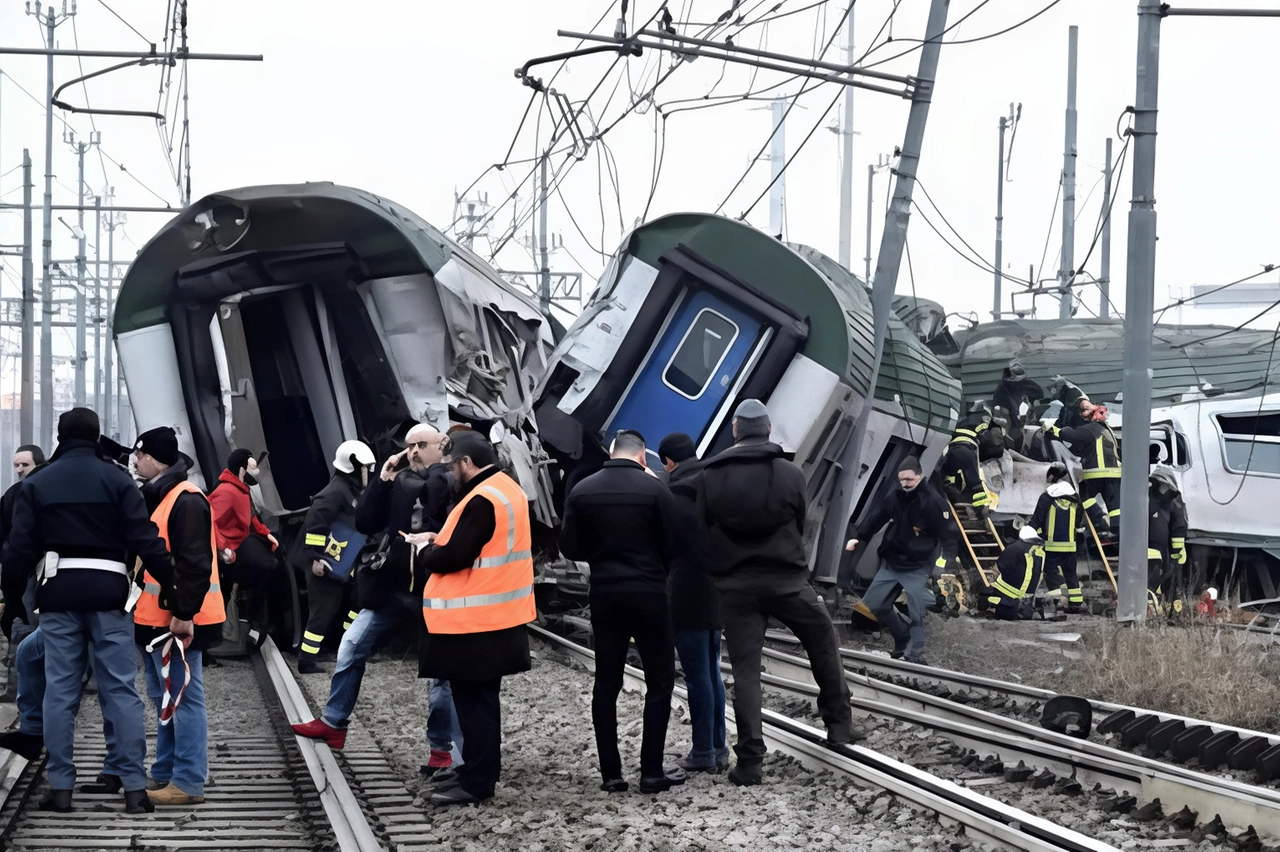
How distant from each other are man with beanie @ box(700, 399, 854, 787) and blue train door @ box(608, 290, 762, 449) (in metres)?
5.13

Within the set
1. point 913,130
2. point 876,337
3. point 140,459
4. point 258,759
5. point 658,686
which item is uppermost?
point 913,130

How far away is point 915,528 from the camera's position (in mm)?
10539

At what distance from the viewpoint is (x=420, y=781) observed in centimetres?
704

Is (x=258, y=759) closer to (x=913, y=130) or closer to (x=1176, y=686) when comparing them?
(x=1176, y=686)

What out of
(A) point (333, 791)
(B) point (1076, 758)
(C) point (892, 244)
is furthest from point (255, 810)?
(C) point (892, 244)

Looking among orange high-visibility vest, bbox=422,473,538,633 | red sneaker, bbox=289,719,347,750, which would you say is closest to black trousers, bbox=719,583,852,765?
orange high-visibility vest, bbox=422,473,538,633

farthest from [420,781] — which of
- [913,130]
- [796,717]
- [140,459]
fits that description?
[913,130]

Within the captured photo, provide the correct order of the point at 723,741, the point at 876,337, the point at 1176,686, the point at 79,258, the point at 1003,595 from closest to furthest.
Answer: the point at 723,741, the point at 1176,686, the point at 876,337, the point at 1003,595, the point at 79,258

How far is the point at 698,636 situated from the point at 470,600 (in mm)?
1404

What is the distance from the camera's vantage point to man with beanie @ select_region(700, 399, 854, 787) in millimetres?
6914

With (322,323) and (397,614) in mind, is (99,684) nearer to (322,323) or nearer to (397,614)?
(397,614)

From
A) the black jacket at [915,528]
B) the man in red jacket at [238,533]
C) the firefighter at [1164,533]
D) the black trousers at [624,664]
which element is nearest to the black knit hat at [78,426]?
the black trousers at [624,664]

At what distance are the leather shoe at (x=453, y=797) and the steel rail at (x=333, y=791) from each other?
339mm

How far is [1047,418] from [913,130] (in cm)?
655
